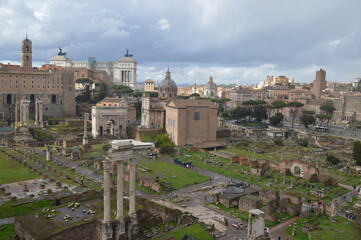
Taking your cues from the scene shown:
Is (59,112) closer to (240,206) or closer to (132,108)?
(132,108)

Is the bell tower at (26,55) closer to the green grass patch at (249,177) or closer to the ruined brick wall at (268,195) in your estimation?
the green grass patch at (249,177)

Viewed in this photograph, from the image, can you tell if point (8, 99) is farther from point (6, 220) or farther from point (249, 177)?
point (249, 177)

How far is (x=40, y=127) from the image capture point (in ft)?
241

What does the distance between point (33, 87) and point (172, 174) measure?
59921 millimetres

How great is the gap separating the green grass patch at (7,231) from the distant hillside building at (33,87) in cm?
6100

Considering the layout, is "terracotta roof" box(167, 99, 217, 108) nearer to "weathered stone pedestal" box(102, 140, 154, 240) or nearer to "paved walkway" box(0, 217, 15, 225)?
"weathered stone pedestal" box(102, 140, 154, 240)

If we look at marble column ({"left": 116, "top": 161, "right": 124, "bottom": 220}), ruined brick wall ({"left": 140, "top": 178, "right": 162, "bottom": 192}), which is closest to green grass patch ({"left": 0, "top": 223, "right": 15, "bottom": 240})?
marble column ({"left": 116, "top": 161, "right": 124, "bottom": 220})

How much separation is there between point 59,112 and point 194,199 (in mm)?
66686

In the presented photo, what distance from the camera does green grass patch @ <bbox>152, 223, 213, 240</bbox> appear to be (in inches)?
967

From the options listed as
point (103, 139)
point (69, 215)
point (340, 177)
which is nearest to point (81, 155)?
point (103, 139)

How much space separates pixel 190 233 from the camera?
25.4 m

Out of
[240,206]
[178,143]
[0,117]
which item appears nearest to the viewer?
[240,206]

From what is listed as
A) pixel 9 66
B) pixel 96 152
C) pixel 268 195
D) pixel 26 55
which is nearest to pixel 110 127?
pixel 96 152

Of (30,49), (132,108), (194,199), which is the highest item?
(30,49)
